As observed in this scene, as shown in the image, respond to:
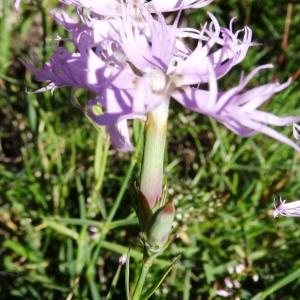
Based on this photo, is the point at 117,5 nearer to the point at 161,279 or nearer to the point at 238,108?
the point at 238,108

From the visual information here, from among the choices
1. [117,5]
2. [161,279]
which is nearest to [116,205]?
[161,279]

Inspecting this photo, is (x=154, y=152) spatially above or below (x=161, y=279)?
above

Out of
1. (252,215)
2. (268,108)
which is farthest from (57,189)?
(268,108)

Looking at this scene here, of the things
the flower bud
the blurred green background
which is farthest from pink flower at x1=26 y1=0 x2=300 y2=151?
the blurred green background

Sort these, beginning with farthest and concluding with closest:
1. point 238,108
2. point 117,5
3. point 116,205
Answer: point 116,205 → point 117,5 → point 238,108

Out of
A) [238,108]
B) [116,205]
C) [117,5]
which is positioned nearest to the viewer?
[238,108]

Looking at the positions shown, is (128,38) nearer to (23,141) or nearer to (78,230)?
(78,230)
